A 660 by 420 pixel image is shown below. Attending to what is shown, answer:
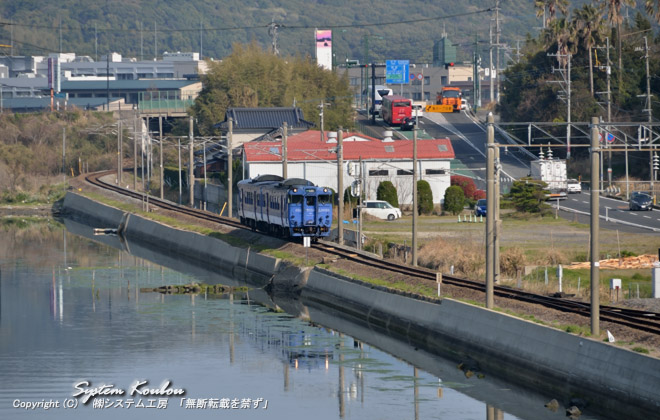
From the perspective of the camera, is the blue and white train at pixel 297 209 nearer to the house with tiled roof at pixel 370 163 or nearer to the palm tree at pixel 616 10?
the house with tiled roof at pixel 370 163

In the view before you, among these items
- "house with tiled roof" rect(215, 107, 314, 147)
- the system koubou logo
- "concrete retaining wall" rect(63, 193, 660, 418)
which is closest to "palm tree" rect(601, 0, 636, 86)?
"house with tiled roof" rect(215, 107, 314, 147)

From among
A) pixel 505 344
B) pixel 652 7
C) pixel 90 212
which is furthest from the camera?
pixel 652 7

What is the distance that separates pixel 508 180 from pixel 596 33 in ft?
93.0

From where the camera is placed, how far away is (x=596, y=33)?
4461 inches

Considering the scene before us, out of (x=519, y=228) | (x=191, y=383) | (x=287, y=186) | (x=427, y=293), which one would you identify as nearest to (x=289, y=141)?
(x=519, y=228)

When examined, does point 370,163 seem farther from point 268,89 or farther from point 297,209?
point 268,89

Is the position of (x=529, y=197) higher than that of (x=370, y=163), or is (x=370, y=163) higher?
(x=370, y=163)

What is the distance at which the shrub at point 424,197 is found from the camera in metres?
82.4

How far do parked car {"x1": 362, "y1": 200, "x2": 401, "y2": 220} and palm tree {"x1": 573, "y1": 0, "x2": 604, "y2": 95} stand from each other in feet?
131

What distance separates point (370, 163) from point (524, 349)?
52.6 meters

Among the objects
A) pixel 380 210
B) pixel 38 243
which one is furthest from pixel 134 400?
pixel 38 243

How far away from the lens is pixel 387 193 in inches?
3260

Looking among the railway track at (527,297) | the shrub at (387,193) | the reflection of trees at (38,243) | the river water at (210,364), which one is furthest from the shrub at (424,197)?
the river water at (210,364)

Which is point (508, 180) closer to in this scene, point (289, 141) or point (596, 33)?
point (289, 141)
